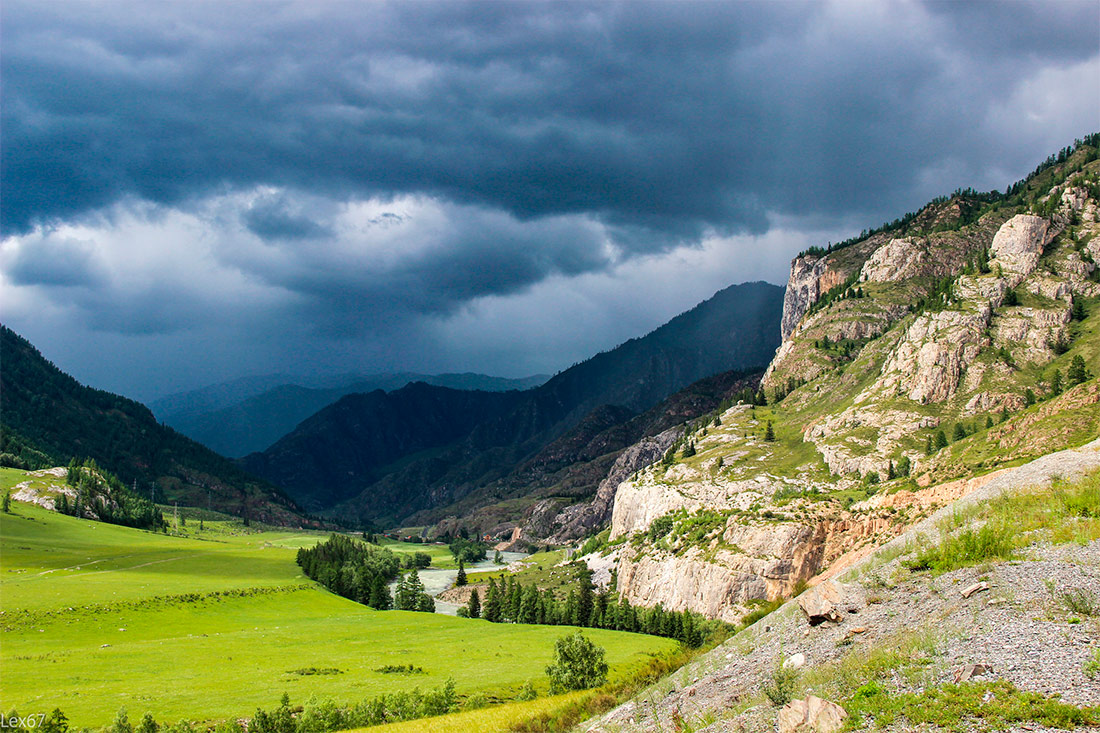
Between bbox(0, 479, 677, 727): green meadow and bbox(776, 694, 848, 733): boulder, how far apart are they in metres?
56.9

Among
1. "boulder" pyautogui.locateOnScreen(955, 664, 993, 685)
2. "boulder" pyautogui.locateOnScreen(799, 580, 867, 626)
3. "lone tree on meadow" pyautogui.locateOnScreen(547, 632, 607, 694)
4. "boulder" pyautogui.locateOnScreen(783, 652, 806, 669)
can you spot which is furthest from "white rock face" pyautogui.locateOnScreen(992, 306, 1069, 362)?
"boulder" pyautogui.locateOnScreen(955, 664, 993, 685)

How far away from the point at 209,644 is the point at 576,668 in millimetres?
55968

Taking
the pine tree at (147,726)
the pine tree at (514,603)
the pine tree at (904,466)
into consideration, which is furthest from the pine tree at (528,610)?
the pine tree at (147,726)

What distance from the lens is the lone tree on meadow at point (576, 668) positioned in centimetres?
6988

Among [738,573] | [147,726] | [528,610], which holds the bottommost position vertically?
[528,610]

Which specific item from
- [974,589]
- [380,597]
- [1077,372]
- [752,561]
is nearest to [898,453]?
[1077,372]

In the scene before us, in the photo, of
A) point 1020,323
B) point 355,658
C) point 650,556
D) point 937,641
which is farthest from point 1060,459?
point 1020,323

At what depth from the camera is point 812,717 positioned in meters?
19.7

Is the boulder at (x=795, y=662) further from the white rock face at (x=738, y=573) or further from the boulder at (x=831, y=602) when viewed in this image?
the white rock face at (x=738, y=573)

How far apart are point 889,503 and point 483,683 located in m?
84.6

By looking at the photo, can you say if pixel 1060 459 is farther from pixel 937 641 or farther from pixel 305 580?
pixel 305 580

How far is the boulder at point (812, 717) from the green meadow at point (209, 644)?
5688 centimetres

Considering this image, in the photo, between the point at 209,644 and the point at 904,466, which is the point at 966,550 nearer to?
the point at 209,644

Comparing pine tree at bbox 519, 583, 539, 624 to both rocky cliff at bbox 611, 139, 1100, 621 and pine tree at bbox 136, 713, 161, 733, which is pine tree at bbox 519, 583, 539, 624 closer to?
rocky cliff at bbox 611, 139, 1100, 621
